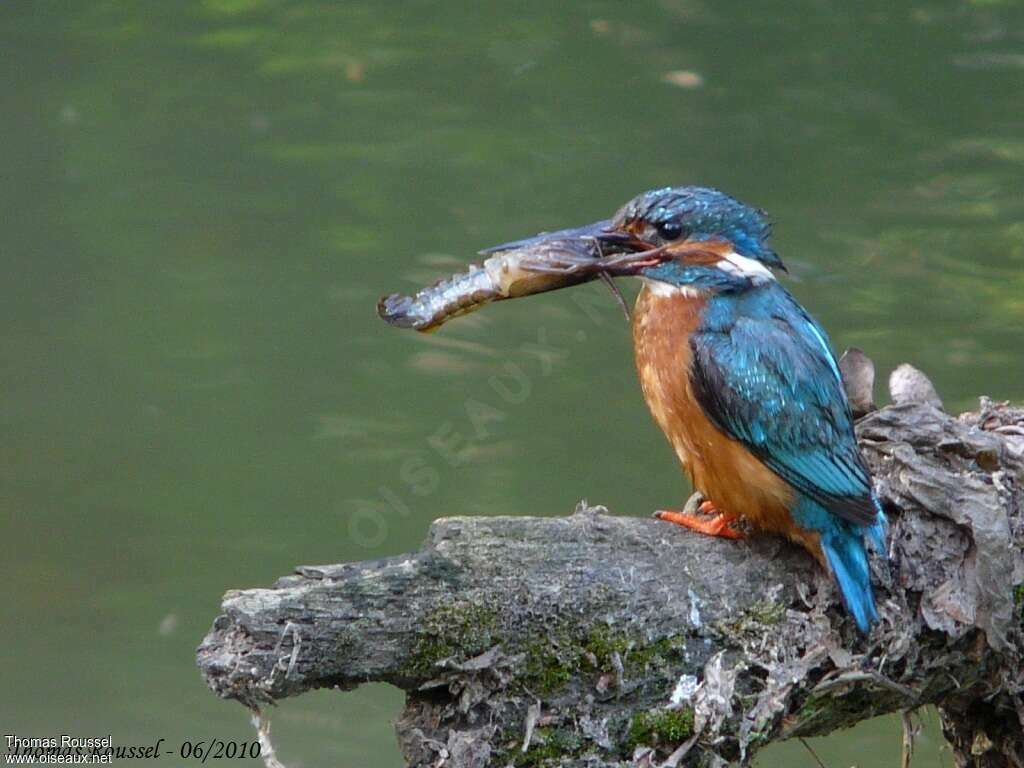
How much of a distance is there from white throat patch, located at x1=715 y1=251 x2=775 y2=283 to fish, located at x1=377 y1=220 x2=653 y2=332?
27 centimetres

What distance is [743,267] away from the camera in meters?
3.56

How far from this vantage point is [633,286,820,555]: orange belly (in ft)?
10.7

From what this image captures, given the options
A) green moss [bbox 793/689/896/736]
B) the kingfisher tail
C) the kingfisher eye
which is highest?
the kingfisher eye

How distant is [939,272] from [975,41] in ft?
3.61

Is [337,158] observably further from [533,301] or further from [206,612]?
[206,612]

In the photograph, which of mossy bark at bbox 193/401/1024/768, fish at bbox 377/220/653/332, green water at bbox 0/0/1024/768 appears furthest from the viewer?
green water at bbox 0/0/1024/768

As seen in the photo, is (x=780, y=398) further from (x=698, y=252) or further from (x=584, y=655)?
(x=584, y=655)

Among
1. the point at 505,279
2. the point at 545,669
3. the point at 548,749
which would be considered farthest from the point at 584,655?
the point at 505,279

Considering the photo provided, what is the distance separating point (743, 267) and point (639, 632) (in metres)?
1.06

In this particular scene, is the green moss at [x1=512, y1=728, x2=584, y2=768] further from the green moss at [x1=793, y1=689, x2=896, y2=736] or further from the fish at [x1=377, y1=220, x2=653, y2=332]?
the fish at [x1=377, y1=220, x2=653, y2=332]

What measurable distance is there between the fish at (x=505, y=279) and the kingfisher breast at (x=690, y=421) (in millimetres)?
178

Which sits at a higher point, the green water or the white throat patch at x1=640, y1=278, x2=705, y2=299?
the white throat patch at x1=640, y1=278, x2=705, y2=299

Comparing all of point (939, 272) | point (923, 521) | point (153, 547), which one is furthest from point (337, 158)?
point (923, 521)

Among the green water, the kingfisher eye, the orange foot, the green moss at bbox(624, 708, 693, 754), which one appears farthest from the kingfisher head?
the green water
